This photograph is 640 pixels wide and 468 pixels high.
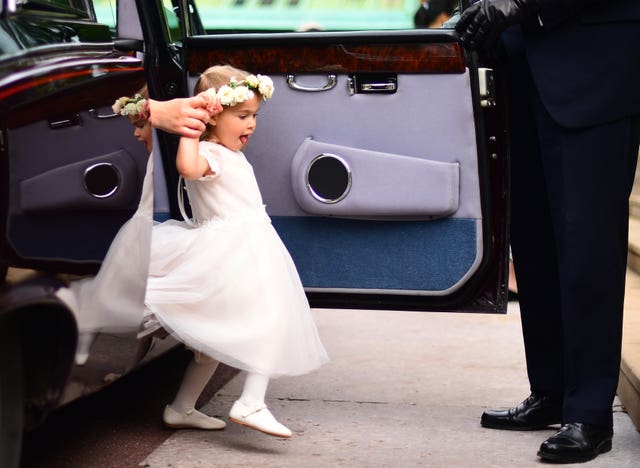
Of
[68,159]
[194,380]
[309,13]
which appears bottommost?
[309,13]

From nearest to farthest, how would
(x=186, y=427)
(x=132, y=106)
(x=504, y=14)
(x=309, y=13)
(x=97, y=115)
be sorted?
(x=97, y=115)
(x=132, y=106)
(x=504, y=14)
(x=186, y=427)
(x=309, y=13)

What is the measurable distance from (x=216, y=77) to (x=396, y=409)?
4.54 ft

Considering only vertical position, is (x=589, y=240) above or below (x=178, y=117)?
below

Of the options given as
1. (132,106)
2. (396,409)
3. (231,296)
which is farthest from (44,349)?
(396,409)

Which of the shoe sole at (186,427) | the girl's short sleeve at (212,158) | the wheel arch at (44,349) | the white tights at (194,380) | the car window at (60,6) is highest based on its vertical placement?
the car window at (60,6)

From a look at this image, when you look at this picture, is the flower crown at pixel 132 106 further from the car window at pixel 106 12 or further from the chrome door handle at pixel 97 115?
the car window at pixel 106 12

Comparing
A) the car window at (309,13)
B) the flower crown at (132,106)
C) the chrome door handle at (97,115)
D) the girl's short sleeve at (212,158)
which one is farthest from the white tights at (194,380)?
the car window at (309,13)

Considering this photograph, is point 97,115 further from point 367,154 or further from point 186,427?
point 186,427

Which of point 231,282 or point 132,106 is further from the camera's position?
point 231,282

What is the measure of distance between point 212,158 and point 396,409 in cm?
122

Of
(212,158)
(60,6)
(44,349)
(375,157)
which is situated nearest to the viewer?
(44,349)

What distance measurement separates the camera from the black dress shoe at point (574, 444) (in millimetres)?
3303

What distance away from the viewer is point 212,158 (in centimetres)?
341

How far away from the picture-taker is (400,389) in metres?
4.32
